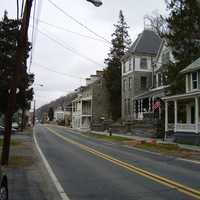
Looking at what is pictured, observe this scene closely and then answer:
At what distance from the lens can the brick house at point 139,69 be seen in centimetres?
7375

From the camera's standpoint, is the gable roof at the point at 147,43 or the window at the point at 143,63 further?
the gable roof at the point at 147,43

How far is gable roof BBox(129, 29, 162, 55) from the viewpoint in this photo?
74750mm

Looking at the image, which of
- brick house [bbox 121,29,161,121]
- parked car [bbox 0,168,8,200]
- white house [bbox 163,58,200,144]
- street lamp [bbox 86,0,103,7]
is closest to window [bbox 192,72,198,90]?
white house [bbox 163,58,200,144]

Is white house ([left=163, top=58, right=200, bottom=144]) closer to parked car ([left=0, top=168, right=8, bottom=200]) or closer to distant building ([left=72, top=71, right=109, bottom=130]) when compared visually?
parked car ([left=0, top=168, right=8, bottom=200])

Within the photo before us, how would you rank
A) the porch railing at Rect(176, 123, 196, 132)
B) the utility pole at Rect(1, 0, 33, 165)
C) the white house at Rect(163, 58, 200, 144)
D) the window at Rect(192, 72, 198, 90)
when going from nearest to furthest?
1. the utility pole at Rect(1, 0, 33, 165)
2. the white house at Rect(163, 58, 200, 144)
3. the porch railing at Rect(176, 123, 196, 132)
4. the window at Rect(192, 72, 198, 90)

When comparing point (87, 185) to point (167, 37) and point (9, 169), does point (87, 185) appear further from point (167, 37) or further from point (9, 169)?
point (167, 37)

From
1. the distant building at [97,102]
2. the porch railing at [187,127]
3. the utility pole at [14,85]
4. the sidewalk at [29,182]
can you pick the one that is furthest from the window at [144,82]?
the utility pole at [14,85]

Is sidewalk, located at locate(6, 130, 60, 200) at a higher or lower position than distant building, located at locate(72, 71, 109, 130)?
lower

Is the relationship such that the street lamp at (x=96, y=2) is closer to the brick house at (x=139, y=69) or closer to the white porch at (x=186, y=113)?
the white porch at (x=186, y=113)

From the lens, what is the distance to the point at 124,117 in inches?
2990

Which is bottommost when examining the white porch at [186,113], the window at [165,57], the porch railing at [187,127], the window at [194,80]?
the porch railing at [187,127]


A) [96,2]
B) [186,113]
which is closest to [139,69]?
[186,113]

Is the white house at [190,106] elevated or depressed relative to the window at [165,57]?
depressed

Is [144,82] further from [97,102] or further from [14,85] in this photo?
[14,85]
